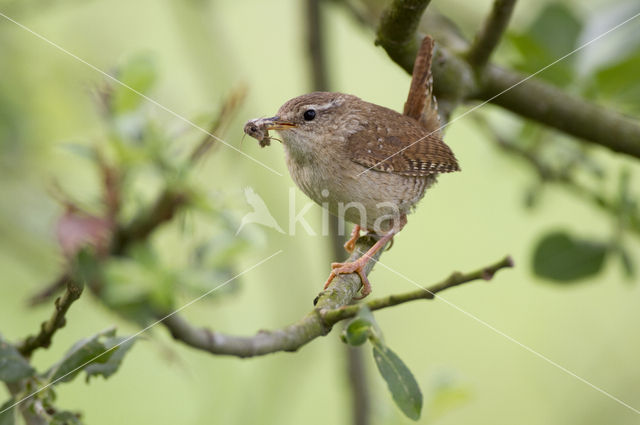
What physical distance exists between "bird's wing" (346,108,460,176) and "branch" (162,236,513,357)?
499mm

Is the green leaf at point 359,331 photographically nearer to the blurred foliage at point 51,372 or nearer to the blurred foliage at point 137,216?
the blurred foliage at point 51,372

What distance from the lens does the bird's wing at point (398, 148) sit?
2.19 meters

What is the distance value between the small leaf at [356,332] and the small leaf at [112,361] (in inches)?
19.6

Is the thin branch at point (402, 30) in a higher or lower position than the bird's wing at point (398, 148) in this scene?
higher

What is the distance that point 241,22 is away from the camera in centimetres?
632

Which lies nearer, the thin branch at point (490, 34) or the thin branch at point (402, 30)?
the thin branch at point (402, 30)

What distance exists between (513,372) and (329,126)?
121 inches

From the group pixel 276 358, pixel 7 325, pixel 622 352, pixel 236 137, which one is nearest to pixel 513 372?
pixel 622 352

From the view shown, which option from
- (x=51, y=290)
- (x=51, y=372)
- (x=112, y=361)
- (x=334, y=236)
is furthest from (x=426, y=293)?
(x=334, y=236)

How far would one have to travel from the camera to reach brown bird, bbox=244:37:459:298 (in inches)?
83.0

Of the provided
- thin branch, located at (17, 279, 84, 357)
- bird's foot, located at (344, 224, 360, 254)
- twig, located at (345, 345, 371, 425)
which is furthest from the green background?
thin branch, located at (17, 279, 84, 357)

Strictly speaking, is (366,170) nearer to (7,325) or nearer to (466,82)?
(466,82)

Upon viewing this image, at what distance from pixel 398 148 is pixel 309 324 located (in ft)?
2.88

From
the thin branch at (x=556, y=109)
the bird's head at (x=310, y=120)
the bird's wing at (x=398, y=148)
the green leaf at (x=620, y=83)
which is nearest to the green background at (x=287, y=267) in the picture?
the green leaf at (x=620, y=83)
